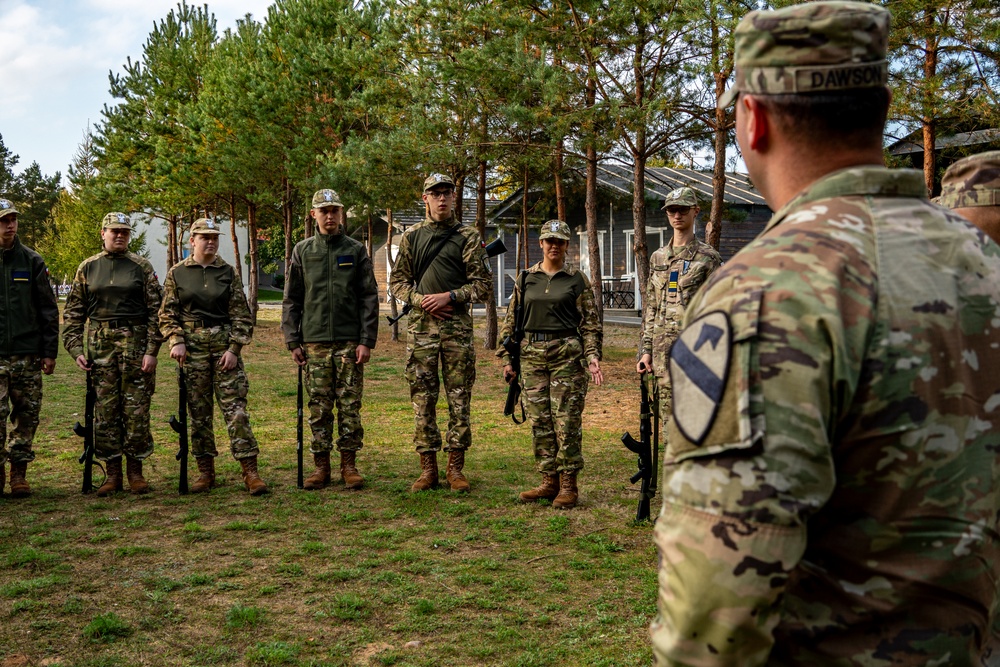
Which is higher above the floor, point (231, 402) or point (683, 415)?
point (683, 415)

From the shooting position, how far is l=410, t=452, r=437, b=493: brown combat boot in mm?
7395

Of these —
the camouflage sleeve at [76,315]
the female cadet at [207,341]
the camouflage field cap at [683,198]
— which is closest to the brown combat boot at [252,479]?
the female cadet at [207,341]

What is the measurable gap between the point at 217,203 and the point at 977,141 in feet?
85.2

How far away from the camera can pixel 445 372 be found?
291 inches

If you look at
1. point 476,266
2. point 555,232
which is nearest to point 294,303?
point 476,266

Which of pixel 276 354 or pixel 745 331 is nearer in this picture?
pixel 745 331

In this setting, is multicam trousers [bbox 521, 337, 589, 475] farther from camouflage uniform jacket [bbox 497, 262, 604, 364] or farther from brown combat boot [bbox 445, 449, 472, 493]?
brown combat boot [bbox 445, 449, 472, 493]

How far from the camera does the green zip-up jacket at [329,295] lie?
741cm

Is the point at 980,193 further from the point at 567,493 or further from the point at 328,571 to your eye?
the point at 567,493

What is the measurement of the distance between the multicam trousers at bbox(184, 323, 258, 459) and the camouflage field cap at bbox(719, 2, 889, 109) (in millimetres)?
6533

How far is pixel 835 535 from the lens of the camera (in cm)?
140

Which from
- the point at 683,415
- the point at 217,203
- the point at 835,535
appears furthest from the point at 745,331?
the point at 217,203

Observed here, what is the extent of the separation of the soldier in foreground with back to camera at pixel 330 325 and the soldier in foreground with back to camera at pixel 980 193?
494cm

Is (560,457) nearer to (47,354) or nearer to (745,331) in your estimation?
(47,354)
